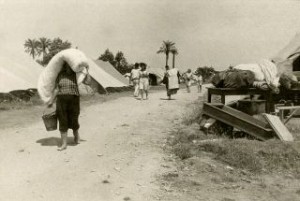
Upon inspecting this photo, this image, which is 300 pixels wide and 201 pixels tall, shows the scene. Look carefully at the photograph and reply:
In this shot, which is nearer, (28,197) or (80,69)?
(28,197)

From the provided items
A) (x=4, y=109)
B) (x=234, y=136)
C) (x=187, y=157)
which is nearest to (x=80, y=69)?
(x=187, y=157)

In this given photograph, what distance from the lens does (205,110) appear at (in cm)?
910

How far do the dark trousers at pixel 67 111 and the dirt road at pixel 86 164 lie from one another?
39 centimetres

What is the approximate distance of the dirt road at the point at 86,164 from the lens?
526 centimetres

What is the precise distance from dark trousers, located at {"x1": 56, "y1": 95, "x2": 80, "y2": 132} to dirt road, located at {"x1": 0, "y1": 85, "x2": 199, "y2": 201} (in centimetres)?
39

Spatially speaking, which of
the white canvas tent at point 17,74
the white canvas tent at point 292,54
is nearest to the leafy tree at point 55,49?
the white canvas tent at point 17,74

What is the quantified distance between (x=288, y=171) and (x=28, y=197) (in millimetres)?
3737

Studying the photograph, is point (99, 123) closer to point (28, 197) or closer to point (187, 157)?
point (187, 157)

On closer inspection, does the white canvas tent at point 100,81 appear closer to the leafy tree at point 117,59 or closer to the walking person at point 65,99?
the walking person at point 65,99

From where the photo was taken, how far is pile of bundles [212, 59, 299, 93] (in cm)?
994

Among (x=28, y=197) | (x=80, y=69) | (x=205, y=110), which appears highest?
(x=80, y=69)

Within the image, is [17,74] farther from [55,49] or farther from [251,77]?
[251,77]

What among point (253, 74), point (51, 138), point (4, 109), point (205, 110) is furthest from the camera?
point (4, 109)

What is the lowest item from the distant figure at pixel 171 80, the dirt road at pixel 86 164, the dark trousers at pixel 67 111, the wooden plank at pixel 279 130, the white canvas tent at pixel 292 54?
the dirt road at pixel 86 164
